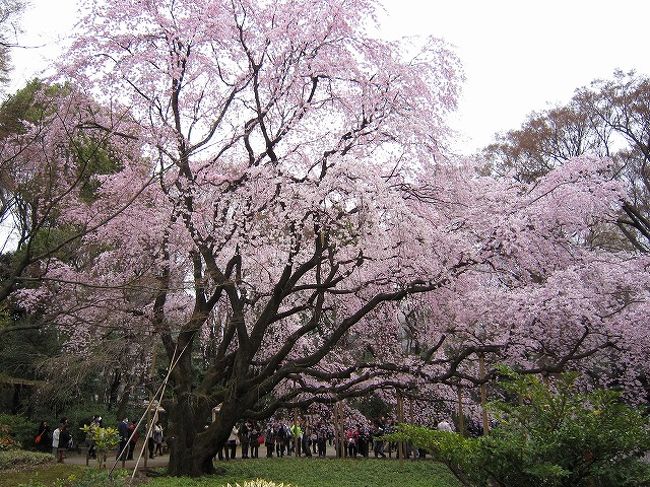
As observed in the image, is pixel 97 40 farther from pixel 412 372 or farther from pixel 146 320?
pixel 412 372

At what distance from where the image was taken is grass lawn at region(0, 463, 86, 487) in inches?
387

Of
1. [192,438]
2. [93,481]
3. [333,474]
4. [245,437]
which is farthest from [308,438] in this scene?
[93,481]

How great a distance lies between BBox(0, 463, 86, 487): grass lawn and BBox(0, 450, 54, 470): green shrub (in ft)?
1.52

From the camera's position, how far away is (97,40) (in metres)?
10.4

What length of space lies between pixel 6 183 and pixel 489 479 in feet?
22.0

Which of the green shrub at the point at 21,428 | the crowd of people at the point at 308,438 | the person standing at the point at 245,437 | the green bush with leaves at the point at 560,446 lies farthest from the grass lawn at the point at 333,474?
the green shrub at the point at 21,428

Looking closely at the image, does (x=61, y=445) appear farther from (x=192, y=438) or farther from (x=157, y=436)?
(x=192, y=438)

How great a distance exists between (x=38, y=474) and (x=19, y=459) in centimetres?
229

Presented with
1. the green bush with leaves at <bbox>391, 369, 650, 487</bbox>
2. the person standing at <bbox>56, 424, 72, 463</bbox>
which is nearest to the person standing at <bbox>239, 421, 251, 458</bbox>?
the person standing at <bbox>56, 424, 72, 463</bbox>

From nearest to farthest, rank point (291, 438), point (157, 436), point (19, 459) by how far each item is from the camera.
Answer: point (19, 459)
point (157, 436)
point (291, 438)

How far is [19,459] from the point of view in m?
12.5

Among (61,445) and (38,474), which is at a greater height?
(61,445)

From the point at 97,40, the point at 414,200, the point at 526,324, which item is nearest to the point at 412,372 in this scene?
the point at 526,324

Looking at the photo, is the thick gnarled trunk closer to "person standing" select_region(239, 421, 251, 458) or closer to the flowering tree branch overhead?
the flowering tree branch overhead
